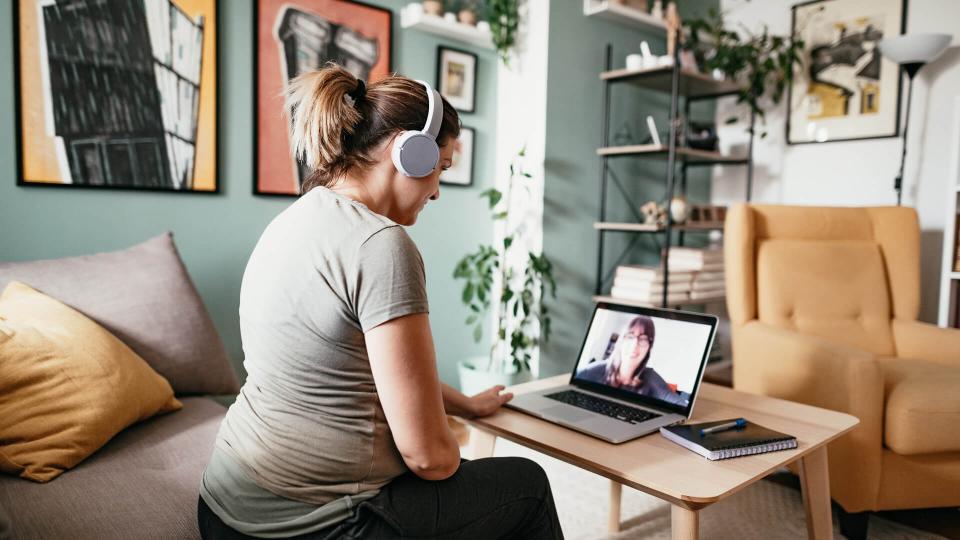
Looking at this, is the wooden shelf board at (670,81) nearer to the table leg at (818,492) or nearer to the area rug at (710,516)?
the area rug at (710,516)

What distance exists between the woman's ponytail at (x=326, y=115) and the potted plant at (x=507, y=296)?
175 cm

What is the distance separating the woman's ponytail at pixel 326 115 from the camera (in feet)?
3.28

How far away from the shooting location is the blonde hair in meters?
1.00

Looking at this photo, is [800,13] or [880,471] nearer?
[880,471]

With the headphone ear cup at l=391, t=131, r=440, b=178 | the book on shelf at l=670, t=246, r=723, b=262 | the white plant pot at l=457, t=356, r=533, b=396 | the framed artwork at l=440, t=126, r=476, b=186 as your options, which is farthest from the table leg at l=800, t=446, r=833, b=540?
the framed artwork at l=440, t=126, r=476, b=186

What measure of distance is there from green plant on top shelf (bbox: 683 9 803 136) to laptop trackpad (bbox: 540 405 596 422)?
2.23m

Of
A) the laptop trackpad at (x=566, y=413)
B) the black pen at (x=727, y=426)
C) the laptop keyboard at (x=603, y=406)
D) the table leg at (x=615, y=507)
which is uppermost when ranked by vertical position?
the black pen at (x=727, y=426)

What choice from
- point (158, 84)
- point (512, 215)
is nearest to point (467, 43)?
point (512, 215)

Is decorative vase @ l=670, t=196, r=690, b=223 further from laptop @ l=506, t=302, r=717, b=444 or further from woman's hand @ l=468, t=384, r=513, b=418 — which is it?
woman's hand @ l=468, t=384, r=513, b=418

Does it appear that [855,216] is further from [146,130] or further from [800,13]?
[146,130]

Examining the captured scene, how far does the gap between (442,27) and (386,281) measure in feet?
6.73

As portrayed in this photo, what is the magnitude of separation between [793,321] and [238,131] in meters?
2.12

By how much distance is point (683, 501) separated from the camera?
1012 millimetres

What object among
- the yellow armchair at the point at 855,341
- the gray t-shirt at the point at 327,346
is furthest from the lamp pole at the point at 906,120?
the gray t-shirt at the point at 327,346
